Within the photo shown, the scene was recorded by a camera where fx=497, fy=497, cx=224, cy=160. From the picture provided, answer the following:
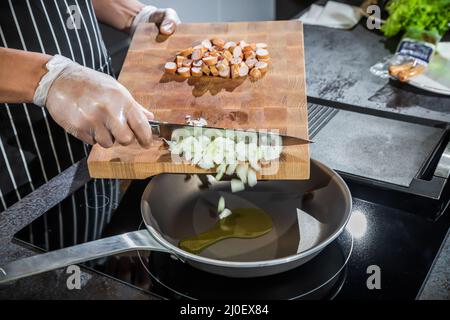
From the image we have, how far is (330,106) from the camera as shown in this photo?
56.0 inches

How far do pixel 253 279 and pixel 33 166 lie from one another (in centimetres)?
85

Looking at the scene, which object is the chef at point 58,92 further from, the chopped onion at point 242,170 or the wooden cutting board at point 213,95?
the chopped onion at point 242,170

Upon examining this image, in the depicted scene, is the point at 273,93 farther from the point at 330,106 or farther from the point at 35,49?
the point at 35,49

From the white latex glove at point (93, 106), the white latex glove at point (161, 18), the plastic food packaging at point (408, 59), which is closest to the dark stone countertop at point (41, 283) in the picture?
the white latex glove at point (93, 106)

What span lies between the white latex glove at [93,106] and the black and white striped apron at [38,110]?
0.18 metres

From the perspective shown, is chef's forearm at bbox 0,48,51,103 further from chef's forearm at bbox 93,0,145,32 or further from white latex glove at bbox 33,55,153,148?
chef's forearm at bbox 93,0,145,32

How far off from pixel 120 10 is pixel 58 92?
729 millimetres

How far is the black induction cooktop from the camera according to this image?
0.89 meters

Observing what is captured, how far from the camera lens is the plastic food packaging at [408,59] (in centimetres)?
166

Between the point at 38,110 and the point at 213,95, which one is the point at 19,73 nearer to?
the point at 38,110

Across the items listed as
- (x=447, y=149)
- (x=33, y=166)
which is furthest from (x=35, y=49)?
(x=447, y=149)

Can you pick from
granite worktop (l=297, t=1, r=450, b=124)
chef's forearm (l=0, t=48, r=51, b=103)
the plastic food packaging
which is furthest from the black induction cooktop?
the plastic food packaging

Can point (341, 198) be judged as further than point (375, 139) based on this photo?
No
